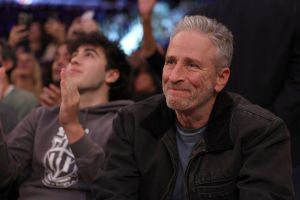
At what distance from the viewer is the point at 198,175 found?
6.68 feet

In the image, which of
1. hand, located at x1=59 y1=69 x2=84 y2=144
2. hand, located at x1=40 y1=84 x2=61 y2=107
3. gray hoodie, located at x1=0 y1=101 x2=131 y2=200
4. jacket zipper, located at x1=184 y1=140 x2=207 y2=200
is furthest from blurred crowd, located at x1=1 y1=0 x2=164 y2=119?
jacket zipper, located at x1=184 y1=140 x2=207 y2=200

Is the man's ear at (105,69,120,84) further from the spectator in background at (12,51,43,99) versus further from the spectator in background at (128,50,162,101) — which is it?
the spectator in background at (12,51,43,99)

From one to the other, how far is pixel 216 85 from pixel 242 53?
512 mm

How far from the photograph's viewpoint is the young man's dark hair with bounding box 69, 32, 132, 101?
10.2 feet

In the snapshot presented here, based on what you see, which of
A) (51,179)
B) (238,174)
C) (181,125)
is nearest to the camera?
(238,174)

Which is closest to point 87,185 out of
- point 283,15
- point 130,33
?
point 283,15

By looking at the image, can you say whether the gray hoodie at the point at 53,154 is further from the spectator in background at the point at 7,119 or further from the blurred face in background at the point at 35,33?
the blurred face in background at the point at 35,33

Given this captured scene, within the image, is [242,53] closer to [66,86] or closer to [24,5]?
[66,86]

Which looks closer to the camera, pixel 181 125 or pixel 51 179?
pixel 181 125

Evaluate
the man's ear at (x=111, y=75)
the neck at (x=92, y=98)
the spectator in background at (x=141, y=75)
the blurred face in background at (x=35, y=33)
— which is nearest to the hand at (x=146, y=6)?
the man's ear at (x=111, y=75)

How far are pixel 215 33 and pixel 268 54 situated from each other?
53cm

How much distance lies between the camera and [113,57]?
10.3 feet

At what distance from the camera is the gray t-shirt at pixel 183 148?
6.86 ft

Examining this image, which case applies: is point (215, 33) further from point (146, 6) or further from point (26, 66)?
point (26, 66)
